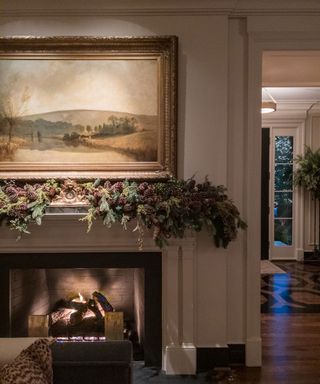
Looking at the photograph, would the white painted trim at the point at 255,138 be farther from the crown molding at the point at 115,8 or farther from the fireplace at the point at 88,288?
the fireplace at the point at 88,288

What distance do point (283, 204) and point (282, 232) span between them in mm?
536

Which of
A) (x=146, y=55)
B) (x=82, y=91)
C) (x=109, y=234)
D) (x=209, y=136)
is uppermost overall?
(x=146, y=55)

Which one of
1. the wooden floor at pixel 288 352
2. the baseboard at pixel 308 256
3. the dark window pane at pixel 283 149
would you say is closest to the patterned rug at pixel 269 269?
the baseboard at pixel 308 256

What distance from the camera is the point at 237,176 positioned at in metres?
3.42

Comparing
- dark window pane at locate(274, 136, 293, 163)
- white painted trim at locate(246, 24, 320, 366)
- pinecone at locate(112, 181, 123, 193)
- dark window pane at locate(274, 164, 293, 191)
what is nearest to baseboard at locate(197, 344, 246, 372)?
white painted trim at locate(246, 24, 320, 366)

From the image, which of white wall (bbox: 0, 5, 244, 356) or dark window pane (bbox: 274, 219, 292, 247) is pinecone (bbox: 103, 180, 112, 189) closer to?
white wall (bbox: 0, 5, 244, 356)

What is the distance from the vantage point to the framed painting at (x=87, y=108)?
3.29 metres

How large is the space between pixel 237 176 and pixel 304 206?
17.2 feet

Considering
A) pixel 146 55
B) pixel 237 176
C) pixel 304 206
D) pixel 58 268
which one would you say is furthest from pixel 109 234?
pixel 304 206

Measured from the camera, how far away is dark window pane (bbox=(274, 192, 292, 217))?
27.4ft

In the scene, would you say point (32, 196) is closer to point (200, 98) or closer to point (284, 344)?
point (200, 98)

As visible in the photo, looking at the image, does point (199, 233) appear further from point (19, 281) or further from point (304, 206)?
point (304, 206)

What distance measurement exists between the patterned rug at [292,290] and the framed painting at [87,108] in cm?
274

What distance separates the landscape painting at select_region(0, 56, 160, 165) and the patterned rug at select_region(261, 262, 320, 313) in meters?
2.81
